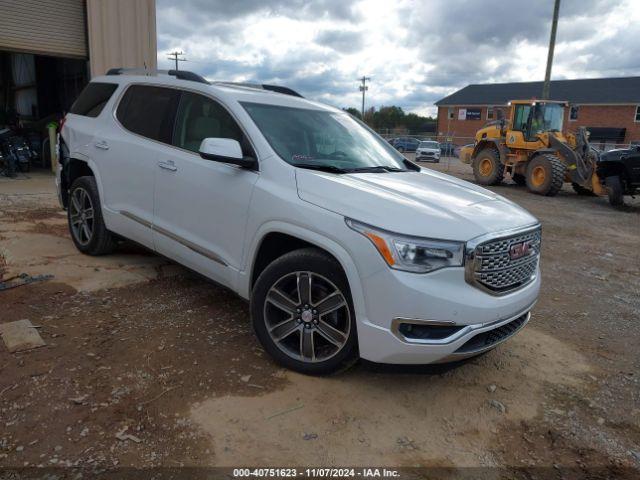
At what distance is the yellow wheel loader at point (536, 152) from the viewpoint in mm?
13602

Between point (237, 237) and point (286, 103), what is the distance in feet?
4.33

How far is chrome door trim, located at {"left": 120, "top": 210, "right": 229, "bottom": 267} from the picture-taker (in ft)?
12.0

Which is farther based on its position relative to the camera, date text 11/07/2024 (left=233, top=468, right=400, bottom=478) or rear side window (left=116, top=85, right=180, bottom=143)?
rear side window (left=116, top=85, right=180, bottom=143)

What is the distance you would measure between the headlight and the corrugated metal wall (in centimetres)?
1124

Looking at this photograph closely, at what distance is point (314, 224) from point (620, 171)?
11.8 m

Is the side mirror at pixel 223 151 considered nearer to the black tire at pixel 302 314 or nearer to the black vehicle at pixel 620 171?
the black tire at pixel 302 314

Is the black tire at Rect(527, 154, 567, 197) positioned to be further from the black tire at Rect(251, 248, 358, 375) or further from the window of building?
the black tire at Rect(251, 248, 358, 375)

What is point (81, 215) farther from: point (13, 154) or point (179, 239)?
point (13, 154)

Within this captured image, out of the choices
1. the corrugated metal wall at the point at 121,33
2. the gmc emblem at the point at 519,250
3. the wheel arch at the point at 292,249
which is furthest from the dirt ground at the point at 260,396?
the corrugated metal wall at the point at 121,33

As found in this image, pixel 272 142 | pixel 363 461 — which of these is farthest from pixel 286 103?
pixel 363 461

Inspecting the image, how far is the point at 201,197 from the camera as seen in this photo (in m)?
3.72

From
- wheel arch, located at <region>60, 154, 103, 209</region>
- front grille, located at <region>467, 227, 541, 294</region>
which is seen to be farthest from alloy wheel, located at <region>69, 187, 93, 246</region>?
front grille, located at <region>467, 227, 541, 294</region>

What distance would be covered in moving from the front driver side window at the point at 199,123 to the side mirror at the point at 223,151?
0.26m

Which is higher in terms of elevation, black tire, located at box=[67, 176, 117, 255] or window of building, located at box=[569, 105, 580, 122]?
window of building, located at box=[569, 105, 580, 122]
